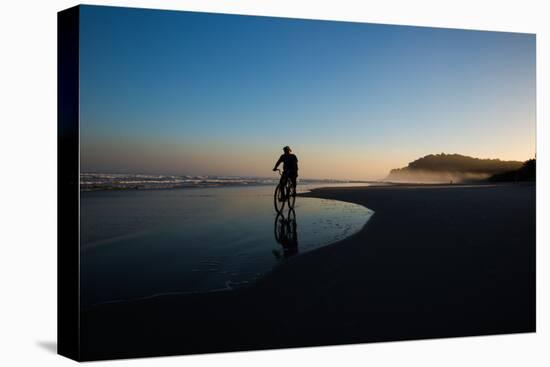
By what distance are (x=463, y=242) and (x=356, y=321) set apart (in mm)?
1546

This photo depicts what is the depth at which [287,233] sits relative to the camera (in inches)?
257

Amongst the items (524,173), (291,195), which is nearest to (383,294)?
(291,195)

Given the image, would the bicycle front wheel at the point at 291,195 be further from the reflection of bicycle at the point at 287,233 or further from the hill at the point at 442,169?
the hill at the point at 442,169

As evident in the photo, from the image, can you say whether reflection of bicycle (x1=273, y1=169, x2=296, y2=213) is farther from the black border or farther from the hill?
the black border

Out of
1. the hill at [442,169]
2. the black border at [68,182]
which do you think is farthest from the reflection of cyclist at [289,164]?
the black border at [68,182]

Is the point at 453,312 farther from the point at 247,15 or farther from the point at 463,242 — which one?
the point at 247,15

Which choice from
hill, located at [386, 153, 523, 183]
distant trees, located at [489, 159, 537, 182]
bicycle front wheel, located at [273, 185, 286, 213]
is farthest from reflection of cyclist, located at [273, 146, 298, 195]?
distant trees, located at [489, 159, 537, 182]

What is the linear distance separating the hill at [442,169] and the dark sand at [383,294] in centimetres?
14

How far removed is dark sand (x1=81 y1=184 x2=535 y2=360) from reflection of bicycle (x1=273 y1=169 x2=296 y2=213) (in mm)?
536

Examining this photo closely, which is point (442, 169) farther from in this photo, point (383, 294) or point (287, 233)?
point (287, 233)

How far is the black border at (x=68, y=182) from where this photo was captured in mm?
5469

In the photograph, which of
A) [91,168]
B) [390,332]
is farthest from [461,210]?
[91,168]

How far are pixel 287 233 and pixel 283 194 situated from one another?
44 cm

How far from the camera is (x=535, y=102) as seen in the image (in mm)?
7293
